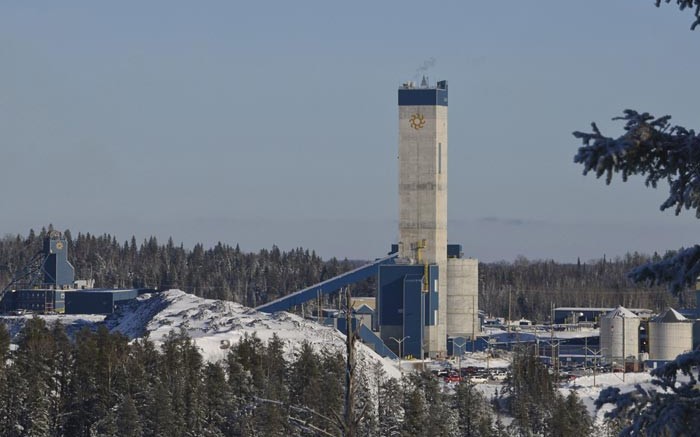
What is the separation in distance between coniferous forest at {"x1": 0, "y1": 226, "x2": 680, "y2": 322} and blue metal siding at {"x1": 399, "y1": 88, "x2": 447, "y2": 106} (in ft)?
144

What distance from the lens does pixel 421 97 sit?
81375 millimetres

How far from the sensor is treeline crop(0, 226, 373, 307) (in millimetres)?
132250

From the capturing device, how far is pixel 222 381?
4531cm

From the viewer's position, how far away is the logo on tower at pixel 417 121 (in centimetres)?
8125

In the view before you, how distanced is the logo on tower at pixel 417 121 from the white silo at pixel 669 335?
1773 centimetres

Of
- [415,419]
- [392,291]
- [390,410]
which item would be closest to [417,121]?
[392,291]

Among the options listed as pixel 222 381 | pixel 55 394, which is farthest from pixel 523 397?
pixel 55 394

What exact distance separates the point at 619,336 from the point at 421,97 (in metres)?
18.3

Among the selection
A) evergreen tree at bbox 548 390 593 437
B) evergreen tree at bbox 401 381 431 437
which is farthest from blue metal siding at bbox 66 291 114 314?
evergreen tree at bbox 548 390 593 437

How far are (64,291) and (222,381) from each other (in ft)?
176

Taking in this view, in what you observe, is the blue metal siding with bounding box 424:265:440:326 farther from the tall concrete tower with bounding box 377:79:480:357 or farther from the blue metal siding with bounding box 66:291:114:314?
the blue metal siding with bounding box 66:291:114:314

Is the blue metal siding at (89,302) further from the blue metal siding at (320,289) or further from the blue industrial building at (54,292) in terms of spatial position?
the blue metal siding at (320,289)

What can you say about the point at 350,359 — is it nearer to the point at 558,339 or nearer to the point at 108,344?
the point at 108,344

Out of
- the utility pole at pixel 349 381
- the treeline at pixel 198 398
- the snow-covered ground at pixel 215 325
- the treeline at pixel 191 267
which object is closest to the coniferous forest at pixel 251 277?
the treeline at pixel 191 267
